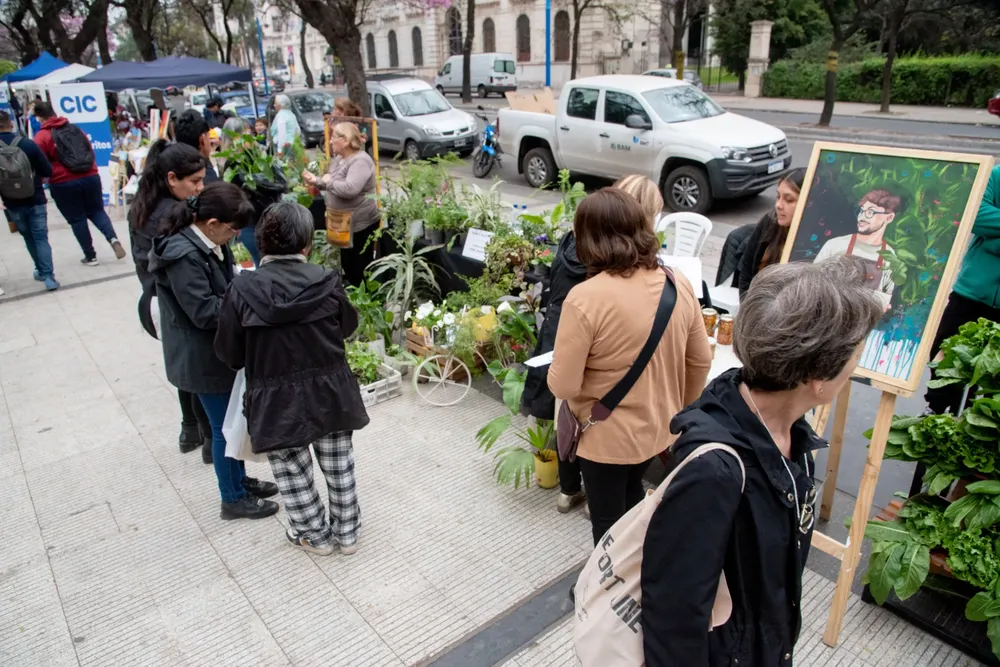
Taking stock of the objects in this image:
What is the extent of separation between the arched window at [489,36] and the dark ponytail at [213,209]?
44.5 m

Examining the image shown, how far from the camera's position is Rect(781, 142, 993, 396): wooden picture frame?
7.58 ft

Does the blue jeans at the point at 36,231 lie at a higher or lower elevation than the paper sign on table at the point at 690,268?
lower

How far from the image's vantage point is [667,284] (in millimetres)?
2260

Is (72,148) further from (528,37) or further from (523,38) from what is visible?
(523,38)

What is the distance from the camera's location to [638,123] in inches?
387

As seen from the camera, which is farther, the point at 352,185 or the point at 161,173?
the point at 352,185

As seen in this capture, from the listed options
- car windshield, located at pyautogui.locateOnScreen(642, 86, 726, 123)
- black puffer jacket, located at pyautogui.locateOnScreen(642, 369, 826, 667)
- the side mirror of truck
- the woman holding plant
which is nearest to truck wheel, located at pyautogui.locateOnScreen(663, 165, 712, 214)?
the side mirror of truck

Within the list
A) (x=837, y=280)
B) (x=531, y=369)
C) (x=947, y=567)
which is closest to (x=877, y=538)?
(x=947, y=567)

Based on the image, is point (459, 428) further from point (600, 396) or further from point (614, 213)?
point (614, 213)

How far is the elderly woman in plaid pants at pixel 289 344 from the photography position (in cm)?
256

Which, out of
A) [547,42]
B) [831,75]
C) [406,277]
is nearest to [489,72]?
[547,42]

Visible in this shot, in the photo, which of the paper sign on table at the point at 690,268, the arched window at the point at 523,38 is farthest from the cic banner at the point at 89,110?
the arched window at the point at 523,38

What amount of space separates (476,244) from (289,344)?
7.89ft

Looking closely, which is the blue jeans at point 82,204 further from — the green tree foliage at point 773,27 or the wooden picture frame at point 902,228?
the green tree foliage at point 773,27
